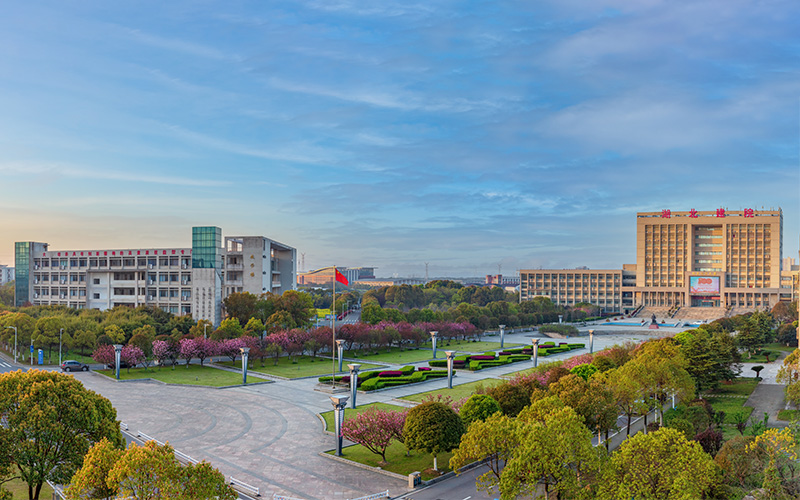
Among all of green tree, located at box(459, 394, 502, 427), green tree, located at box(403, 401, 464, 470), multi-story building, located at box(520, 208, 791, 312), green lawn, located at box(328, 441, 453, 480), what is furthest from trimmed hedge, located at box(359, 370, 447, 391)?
multi-story building, located at box(520, 208, 791, 312)

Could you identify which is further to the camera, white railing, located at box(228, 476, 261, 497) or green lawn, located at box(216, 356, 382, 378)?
green lawn, located at box(216, 356, 382, 378)

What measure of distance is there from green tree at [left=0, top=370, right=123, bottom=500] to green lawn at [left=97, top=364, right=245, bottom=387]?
1011 inches

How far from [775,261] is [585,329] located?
6994cm

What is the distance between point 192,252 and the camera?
7769 cm

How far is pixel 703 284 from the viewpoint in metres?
138

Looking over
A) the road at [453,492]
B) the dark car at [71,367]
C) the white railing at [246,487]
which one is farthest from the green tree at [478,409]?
the dark car at [71,367]

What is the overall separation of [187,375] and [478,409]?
32.9 meters

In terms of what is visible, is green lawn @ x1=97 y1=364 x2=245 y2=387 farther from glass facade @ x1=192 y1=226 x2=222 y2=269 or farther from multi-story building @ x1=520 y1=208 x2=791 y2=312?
multi-story building @ x1=520 y1=208 x2=791 y2=312

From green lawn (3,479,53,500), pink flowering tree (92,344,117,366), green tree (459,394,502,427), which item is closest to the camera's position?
green lawn (3,479,53,500)

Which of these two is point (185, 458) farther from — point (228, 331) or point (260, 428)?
point (228, 331)

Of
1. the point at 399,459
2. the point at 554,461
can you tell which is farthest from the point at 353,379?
the point at 554,461

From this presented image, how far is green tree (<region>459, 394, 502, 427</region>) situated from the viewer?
26453mm

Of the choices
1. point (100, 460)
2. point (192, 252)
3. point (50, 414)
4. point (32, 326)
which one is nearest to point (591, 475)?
point (100, 460)

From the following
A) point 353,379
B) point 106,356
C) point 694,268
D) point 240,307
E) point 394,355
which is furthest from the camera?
point 694,268
